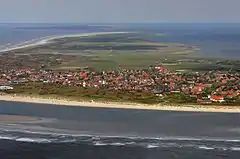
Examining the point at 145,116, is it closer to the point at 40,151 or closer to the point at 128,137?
the point at 128,137

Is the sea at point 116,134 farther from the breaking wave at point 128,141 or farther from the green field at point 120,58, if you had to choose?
the green field at point 120,58

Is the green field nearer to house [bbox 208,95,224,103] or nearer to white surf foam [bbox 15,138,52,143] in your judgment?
house [bbox 208,95,224,103]

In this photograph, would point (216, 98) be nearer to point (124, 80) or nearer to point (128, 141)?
point (124, 80)

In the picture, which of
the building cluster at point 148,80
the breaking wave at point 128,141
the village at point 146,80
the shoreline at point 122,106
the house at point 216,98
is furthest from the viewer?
the building cluster at point 148,80

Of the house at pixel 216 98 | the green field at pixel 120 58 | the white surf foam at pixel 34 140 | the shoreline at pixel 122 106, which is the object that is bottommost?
the white surf foam at pixel 34 140

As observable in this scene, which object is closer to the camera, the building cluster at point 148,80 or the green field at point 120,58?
the building cluster at point 148,80

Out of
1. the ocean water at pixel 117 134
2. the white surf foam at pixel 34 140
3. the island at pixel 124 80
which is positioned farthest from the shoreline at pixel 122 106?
the white surf foam at pixel 34 140

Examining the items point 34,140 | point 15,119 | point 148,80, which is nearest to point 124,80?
point 148,80
